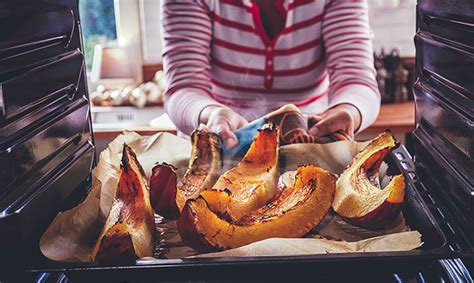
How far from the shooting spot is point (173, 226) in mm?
1021

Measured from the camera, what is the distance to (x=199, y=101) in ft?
5.60

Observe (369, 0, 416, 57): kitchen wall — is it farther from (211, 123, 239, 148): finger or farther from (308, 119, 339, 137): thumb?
(211, 123, 239, 148): finger

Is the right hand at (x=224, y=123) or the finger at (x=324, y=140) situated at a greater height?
the right hand at (x=224, y=123)

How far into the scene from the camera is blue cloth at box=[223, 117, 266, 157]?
4.32ft

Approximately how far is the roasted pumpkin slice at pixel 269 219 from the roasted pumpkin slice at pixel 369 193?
0.08 m

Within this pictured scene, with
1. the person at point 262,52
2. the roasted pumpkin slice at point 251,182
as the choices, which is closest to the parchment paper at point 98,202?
the roasted pumpkin slice at point 251,182

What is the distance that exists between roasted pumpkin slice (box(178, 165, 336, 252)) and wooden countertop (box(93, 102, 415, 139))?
1926mm

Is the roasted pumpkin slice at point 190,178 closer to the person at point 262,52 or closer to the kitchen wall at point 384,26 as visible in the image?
the person at point 262,52

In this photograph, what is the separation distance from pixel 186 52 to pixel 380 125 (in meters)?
1.38

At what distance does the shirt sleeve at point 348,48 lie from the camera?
5.77 feet

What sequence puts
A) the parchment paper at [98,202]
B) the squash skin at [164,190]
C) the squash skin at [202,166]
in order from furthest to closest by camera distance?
the squash skin at [202,166], the squash skin at [164,190], the parchment paper at [98,202]

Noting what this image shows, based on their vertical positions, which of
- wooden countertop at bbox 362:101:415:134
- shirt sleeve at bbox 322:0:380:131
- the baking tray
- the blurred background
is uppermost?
shirt sleeve at bbox 322:0:380:131

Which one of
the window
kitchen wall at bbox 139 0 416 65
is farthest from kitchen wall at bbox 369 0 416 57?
the window

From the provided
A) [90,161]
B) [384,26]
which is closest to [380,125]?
[384,26]
